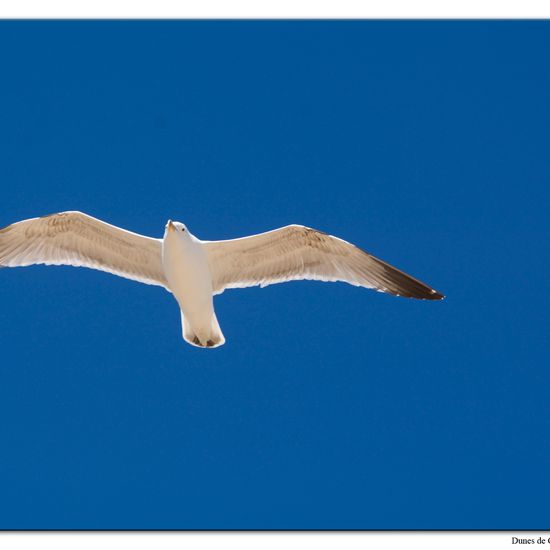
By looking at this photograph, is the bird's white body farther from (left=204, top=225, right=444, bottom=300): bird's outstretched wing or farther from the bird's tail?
(left=204, top=225, right=444, bottom=300): bird's outstretched wing

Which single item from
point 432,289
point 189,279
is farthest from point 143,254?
point 432,289

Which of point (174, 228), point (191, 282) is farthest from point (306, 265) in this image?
point (174, 228)

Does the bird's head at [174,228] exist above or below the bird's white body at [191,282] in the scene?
above

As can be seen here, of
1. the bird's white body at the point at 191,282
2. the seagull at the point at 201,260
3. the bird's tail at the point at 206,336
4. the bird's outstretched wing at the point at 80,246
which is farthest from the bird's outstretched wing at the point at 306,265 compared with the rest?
the bird's outstretched wing at the point at 80,246

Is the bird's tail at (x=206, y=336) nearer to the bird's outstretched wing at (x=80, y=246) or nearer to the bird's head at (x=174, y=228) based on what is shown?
the bird's outstretched wing at (x=80, y=246)

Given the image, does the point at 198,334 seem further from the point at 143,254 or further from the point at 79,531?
the point at 79,531

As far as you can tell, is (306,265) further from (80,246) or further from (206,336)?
(80,246)

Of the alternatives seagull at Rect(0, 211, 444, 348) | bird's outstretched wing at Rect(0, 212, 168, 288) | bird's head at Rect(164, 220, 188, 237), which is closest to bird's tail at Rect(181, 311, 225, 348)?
seagull at Rect(0, 211, 444, 348)
